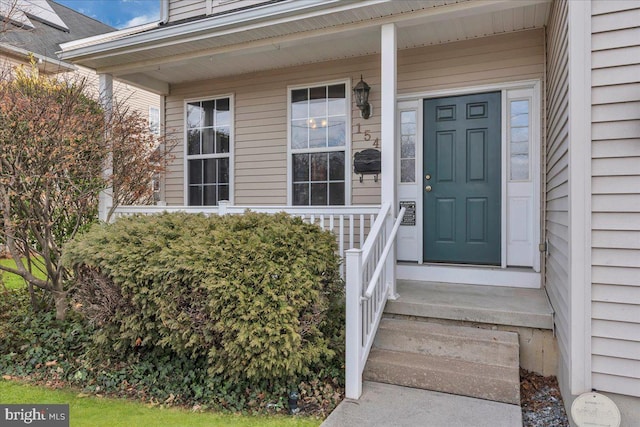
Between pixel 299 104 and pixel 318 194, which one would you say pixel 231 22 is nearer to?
pixel 299 104

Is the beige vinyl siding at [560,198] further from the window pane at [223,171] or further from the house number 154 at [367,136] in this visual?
the window pane at [223,171]

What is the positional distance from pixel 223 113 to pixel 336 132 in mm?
1803

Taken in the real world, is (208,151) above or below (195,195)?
above

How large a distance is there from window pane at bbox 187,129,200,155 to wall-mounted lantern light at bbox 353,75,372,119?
2572mm

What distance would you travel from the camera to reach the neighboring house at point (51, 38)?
26.5ft

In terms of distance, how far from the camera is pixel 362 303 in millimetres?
3023

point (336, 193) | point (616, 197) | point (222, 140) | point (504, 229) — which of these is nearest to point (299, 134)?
point (336, 193)

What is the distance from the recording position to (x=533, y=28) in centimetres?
411

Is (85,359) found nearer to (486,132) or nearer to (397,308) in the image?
(397,308)

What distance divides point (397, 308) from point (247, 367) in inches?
55.6

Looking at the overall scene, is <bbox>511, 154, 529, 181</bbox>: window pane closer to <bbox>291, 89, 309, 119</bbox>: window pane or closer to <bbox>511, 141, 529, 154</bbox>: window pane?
<bbox>511, 141, 529, 154</bbox>: window pane

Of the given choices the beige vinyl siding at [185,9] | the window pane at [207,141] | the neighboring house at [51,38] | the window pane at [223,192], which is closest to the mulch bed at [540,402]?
the window pane at [223,192]

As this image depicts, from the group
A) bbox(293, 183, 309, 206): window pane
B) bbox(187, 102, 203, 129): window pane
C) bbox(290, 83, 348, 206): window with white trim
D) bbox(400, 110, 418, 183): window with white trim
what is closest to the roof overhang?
bbox(187, 102, 203, 129): window pane

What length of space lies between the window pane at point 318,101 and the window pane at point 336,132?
6.7 inches
